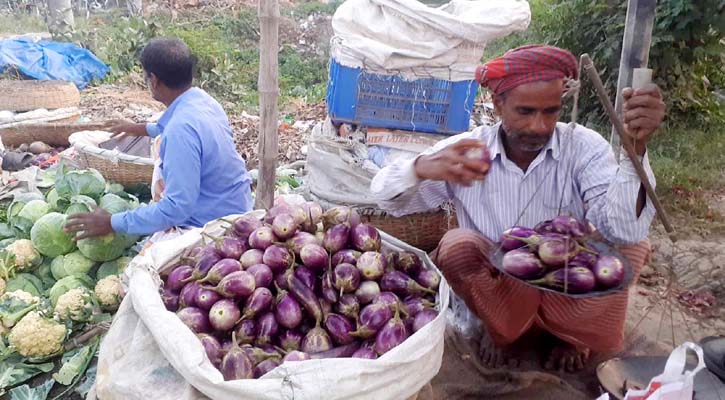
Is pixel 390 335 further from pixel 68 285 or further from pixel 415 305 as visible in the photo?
pixel 68 285

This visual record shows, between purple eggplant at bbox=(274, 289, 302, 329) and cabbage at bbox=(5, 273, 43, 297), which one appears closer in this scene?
purple eggplant at bbox=(274, 289, 302, 329)

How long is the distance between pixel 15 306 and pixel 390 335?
1.87 m

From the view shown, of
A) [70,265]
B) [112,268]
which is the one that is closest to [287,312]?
[112,268]

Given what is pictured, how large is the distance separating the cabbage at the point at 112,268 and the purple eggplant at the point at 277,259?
52.4 inches

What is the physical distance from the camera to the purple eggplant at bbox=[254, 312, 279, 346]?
5.55ft

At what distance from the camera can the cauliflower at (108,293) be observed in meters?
2.63

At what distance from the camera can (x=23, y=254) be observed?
2795 mm

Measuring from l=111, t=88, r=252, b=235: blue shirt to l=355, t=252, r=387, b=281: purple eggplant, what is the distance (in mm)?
968

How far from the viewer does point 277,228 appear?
1.93m

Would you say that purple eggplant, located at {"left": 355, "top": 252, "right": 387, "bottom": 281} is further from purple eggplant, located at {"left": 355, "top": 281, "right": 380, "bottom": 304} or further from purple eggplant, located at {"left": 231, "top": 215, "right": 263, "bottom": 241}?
purple eggplant, located at {"left": 231, "top": 215, "right": 263, "bottom": 241}

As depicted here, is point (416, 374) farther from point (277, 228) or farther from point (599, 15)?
point (599, 15)

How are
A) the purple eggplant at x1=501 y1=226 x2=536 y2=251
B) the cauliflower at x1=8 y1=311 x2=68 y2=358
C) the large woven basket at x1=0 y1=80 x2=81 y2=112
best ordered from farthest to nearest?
the large woven basket at x1=0 y1=80 x2=81 y2=112, the cauliflower at x1=8 y1=311 x2=68 y2=358, the purple eggplant at x1=501 y1=226 x2=536 y2=251

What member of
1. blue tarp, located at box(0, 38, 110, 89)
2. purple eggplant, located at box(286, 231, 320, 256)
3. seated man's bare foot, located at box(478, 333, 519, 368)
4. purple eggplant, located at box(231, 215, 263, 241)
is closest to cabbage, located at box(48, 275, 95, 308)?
purple eggplant, located at box(231, 215, 263, 241)

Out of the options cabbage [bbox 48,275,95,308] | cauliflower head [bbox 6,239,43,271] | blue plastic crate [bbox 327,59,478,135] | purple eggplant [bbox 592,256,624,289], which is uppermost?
blue plastic crate [bbox 327,59,478,135]
